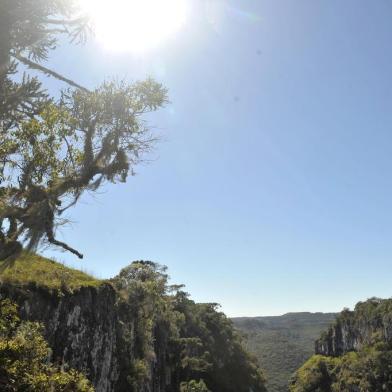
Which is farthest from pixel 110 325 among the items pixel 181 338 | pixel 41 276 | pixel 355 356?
pixel 355 356

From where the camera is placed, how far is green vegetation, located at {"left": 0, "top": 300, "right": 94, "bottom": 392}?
418 inches

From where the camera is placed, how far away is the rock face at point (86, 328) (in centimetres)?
Answer: 2592

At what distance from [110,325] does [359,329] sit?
484 feet

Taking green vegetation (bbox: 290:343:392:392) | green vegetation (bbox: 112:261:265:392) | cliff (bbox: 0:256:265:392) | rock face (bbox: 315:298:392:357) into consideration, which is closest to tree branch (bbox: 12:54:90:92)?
cliff (bbox: 0:256:265:392)

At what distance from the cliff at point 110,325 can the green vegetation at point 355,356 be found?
64.5 m

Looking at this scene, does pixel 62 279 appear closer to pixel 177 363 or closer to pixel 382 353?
pixel 177 363

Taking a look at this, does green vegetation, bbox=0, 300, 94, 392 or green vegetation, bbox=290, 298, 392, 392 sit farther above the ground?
green vegetation, bbox=290, 298, 392, 392

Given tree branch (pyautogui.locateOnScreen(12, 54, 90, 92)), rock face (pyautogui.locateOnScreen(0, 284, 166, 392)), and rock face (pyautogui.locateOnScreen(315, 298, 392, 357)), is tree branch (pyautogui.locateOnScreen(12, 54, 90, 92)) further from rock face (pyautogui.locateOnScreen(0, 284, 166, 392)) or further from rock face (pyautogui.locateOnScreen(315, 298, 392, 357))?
rock face (pyautogui.locateOnScreen(315, 298, 392, 357))

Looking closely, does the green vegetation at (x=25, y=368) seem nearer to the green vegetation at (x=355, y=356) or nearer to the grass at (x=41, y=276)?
the grass at (x=41, y=276)

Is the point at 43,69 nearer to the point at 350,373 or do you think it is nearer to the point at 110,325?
the point at 110,325

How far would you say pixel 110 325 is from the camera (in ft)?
120

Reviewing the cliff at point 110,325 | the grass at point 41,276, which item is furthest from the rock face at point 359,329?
the grass at point 41,276

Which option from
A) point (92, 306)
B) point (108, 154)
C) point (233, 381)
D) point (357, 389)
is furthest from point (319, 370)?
point (108, 154)

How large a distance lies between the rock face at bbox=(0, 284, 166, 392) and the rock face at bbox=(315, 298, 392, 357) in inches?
4905
